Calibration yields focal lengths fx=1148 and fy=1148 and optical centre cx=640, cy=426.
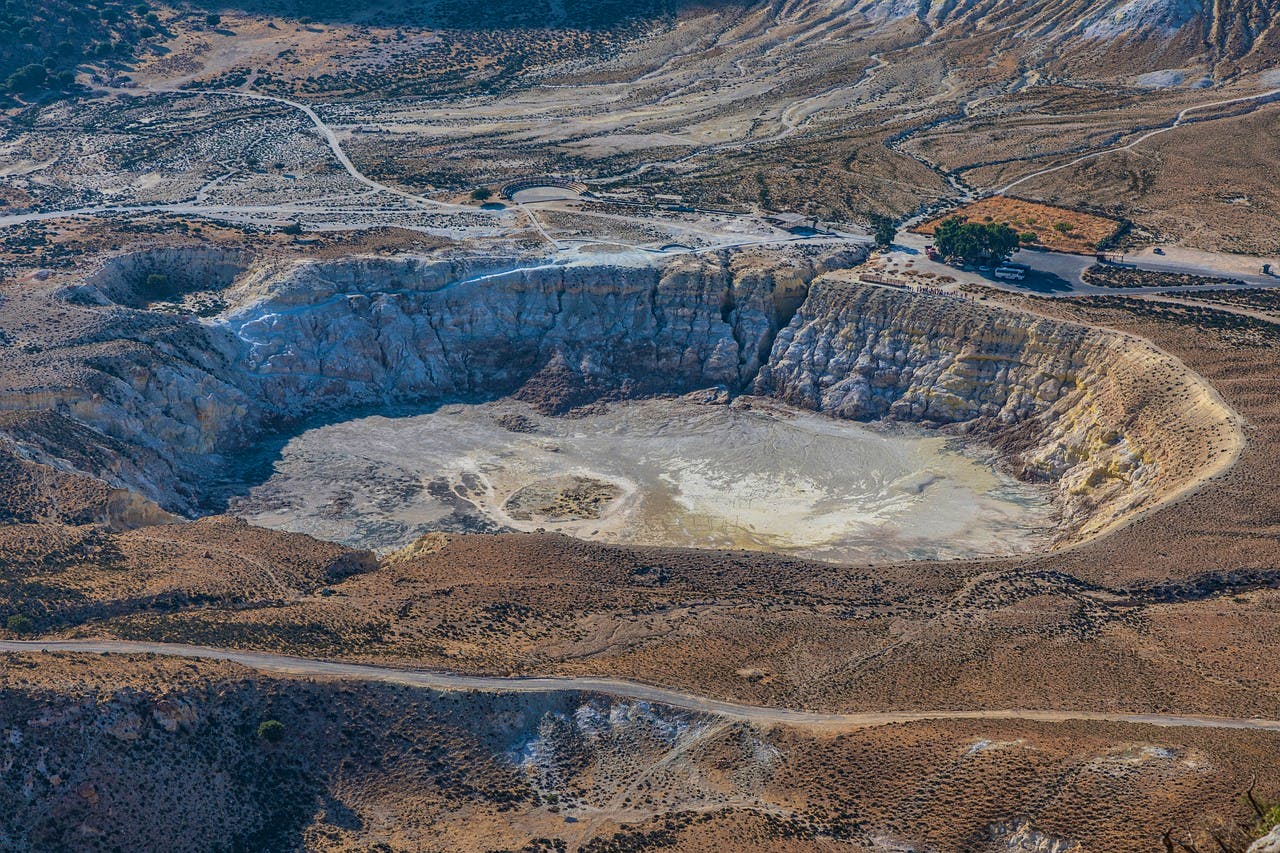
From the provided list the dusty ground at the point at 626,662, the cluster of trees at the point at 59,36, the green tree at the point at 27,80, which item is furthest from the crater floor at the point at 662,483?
the cluster of trees at the point at 59,36

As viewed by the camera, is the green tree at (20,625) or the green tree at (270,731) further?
the green tree at (20,625)

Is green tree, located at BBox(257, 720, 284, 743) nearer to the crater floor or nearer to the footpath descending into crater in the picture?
the footpath descending into crater

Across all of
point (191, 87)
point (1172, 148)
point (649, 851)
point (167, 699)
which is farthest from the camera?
point (191, 87)

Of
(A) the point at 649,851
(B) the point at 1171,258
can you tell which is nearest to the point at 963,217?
(B) the point at 1171,258

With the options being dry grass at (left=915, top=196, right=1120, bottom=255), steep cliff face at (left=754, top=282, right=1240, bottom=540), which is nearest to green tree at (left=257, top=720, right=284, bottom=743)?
steep cliff face at (left=754, top=282, right=1240, bottom=540)

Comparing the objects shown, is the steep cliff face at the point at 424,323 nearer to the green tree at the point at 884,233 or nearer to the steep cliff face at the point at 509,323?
the steep cliff face at the point at 509,323

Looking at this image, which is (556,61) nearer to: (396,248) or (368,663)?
(396,248)
